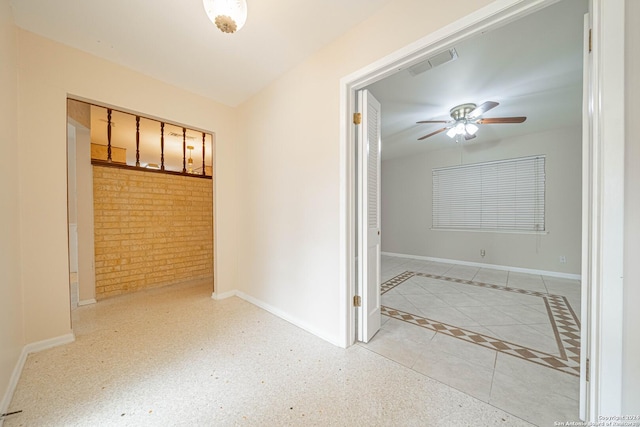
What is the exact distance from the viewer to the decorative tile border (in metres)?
1.75

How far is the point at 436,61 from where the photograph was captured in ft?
6.89

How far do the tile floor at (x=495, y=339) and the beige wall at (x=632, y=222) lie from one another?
535 mm

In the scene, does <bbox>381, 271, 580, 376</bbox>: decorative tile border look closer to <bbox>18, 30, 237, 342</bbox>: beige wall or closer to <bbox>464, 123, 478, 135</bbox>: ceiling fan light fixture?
<bbox>464, 123, 478, 135</bbox>: ceiling fan light fixture

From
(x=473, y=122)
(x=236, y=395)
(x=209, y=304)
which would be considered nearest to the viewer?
(x=236, y=395)

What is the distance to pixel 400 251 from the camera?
6.19 metres

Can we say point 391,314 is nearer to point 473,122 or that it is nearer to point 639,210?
point 639,210

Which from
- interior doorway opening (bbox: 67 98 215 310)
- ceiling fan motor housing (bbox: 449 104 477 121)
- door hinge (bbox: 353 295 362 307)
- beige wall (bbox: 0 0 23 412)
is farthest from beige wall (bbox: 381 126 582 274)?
beige wall (bbox: 0 0 23 412)

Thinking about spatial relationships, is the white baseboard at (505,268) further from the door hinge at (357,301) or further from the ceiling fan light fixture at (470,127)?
the door hinge at (357,301)

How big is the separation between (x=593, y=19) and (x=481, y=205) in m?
4.62

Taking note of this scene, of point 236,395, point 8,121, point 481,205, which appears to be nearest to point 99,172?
point 8,121

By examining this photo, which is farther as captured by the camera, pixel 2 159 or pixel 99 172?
pixel 99 172

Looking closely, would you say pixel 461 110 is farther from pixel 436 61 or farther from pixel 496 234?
pixel 496 234

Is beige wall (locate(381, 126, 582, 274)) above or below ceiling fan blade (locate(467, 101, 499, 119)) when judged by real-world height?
below

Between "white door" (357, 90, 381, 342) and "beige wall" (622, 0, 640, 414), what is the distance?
1.35 meters
